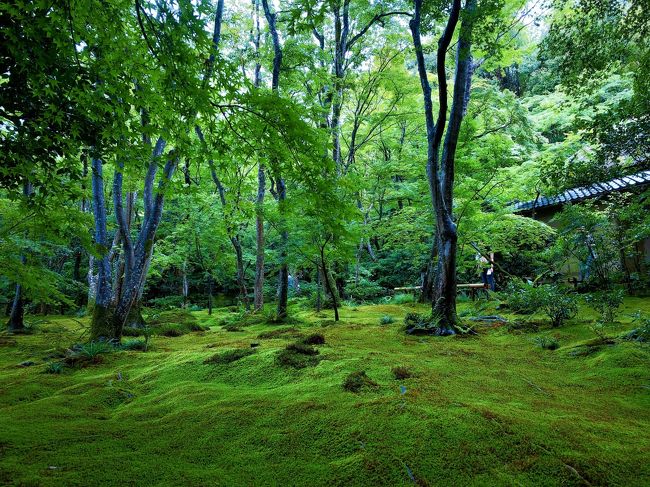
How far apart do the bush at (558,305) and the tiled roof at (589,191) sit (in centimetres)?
195

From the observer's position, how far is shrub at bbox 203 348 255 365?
14.1ft

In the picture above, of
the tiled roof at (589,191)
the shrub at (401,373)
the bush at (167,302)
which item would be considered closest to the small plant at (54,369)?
the shrub at (401,373)

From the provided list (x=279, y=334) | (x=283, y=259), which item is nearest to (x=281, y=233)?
(x=283, y=259)

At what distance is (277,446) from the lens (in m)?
2.20

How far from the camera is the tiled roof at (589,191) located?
923cm

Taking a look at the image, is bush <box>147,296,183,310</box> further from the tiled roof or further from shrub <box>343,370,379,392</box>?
shrub <box>343,370,379,392</box>

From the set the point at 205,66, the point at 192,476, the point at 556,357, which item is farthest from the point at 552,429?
the point at 205,66

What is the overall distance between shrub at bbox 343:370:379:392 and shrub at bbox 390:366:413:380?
29cm

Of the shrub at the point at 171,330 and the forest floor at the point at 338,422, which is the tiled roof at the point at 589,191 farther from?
the shrub at the point at 171,330

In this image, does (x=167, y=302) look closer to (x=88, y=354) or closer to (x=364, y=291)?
(x=364, y=291)

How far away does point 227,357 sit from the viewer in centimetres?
440

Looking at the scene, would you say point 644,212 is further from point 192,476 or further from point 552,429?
point 192,476

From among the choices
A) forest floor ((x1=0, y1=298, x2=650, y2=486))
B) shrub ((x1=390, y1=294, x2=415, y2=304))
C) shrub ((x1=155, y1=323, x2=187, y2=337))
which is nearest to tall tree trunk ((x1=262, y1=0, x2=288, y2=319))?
shrub ((x1=155, y1=323, x2=187, y2=337))

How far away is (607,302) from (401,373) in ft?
14.6
